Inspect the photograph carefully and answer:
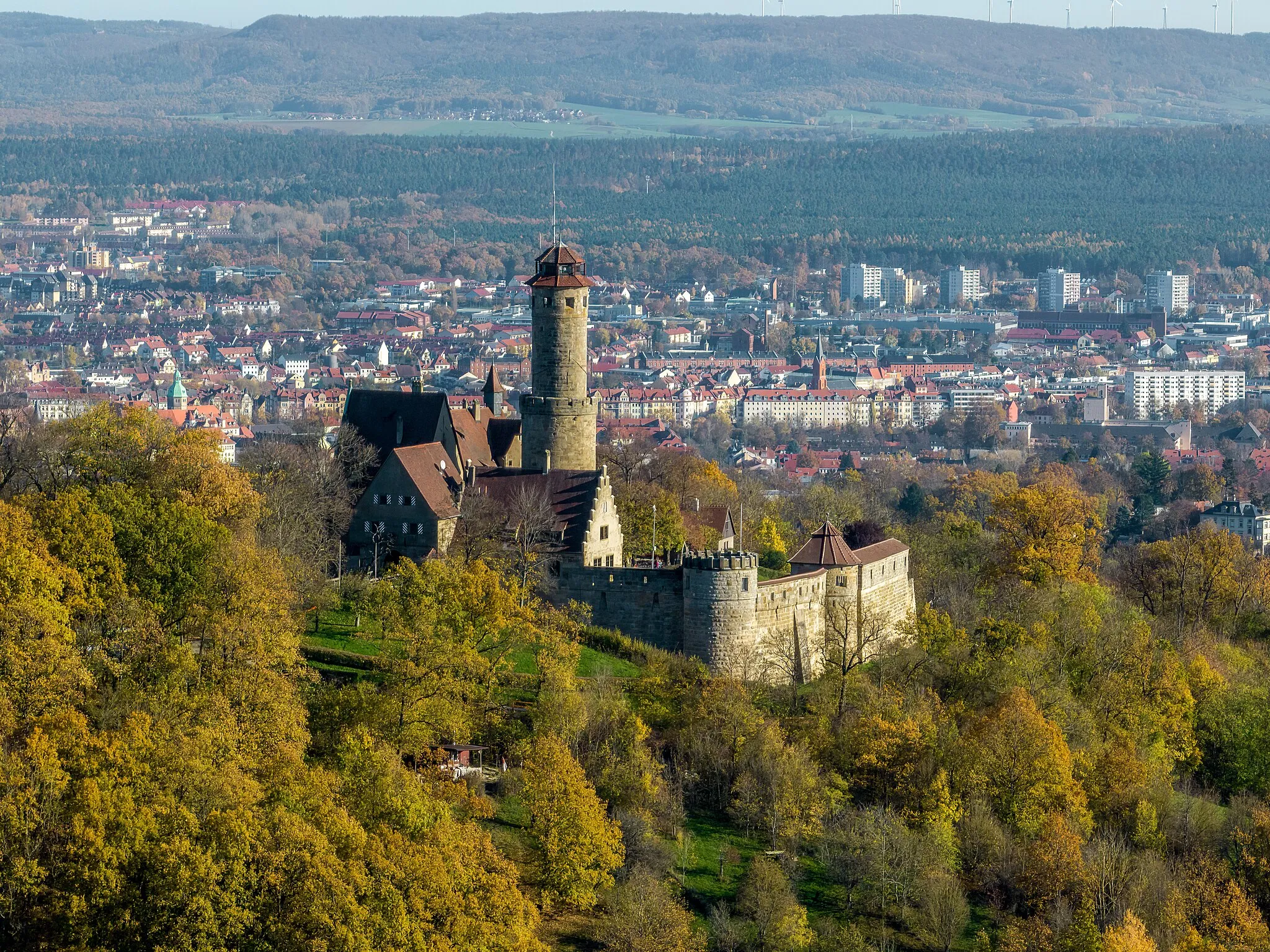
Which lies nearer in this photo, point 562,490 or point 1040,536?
point 562,490

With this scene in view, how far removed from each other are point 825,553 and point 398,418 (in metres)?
11.0

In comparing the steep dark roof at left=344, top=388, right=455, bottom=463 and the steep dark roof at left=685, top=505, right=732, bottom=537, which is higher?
the steep dark roof at left=344, top=388, right=455, bottom=463

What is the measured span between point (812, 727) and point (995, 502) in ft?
65.8

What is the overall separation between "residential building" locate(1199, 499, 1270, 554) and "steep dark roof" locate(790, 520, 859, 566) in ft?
196

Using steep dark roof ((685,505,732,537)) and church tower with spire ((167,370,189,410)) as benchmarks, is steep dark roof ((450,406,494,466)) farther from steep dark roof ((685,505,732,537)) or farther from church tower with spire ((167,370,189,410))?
church tower with spire ((167,370,189,410))

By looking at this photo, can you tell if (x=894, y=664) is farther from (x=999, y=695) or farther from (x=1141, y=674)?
(x=1141, y=674)

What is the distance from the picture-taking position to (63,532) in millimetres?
49125

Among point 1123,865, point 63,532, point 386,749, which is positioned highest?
point 63,532

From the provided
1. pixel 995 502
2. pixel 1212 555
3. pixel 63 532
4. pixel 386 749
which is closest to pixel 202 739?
pixel 386 749

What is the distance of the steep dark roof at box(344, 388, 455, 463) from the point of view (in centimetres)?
6247

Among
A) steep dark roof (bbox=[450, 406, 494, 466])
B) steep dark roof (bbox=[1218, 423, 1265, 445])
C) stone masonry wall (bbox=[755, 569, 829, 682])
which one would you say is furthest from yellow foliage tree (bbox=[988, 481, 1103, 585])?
steep dark roof (bbox=[1218, 423, 1265, 445])

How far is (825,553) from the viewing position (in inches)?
2334

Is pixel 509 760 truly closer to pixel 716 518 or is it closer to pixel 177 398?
pixel 716 518

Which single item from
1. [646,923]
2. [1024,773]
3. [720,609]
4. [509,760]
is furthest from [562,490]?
[646,923]
